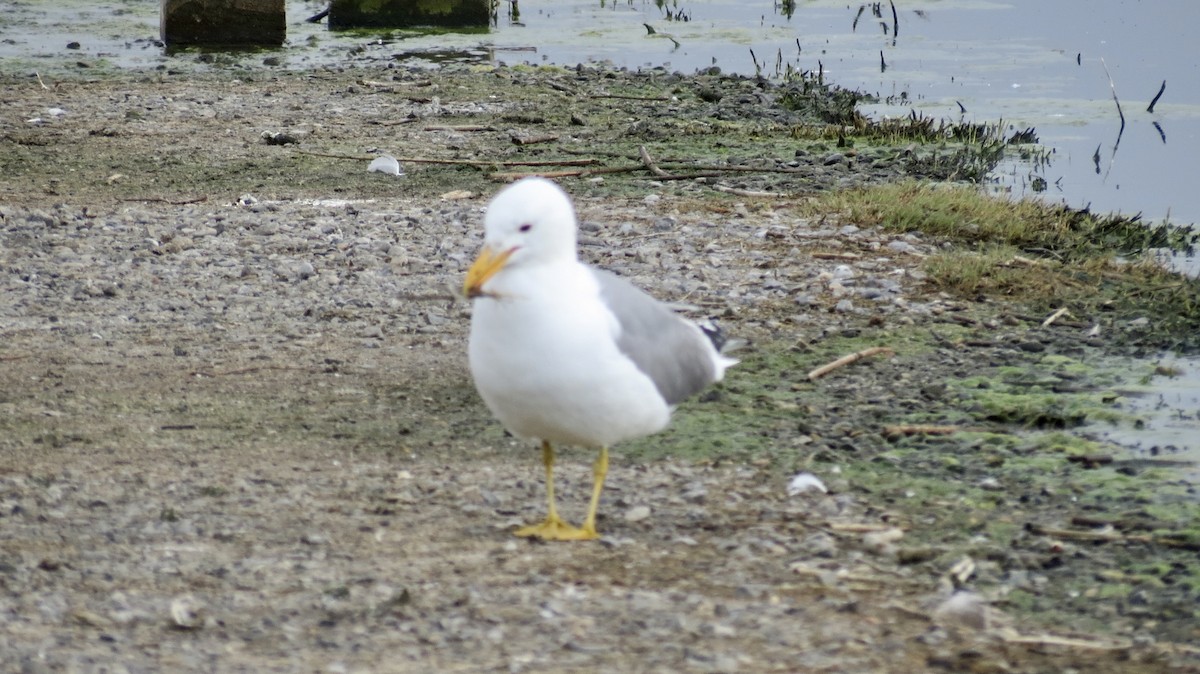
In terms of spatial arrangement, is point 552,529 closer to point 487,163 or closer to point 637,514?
point 637,514

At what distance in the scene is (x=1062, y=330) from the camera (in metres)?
7.09

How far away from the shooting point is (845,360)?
21.3ft

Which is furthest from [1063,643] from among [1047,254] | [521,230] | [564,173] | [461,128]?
[461,128]

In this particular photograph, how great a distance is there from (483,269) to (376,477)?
134 centimetres

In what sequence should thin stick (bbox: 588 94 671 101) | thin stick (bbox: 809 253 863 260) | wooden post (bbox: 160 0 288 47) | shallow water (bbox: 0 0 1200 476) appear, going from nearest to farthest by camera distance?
thin stick (bbox: 809 253 863 260), shallow water (bbox: 0 0 1200 476), thin stick (bbox: 588 94 671 101), wooden post (bbox: 160 0 288 47)

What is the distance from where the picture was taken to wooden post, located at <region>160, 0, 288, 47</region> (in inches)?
611

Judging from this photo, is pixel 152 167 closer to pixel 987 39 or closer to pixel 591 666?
pixel 591 666

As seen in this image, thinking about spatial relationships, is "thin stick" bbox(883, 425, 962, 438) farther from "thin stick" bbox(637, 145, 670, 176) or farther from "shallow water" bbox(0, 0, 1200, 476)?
"shallow water" bbox(0, 0, 1200, 476)

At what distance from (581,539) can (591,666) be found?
832 mm

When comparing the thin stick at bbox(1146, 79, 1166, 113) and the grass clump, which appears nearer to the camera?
the grass clump

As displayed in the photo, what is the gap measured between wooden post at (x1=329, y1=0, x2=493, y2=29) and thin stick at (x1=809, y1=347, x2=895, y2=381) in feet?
37.0

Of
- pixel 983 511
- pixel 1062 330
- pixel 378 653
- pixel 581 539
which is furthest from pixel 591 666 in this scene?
pixel 1062 330

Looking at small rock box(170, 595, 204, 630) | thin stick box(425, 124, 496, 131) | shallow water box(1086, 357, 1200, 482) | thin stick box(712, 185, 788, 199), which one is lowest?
shallow water box(1086, 357, 1200, 482)

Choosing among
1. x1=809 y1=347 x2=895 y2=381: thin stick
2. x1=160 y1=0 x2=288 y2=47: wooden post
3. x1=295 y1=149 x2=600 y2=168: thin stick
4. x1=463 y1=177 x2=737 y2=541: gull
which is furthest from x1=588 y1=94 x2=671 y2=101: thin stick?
x1=463 y1=177 x2=737 y2=541: gull
